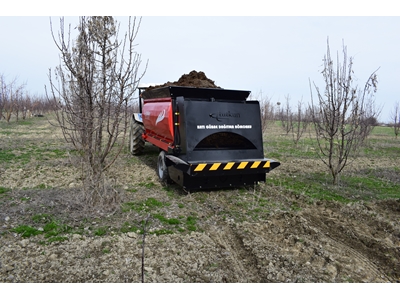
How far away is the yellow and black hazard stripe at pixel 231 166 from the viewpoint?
195 inches

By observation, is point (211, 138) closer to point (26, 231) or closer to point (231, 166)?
point (231, 166)

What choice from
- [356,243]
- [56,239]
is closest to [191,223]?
[56,239]

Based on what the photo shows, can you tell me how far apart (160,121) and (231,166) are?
5.97 ft

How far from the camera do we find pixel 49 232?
371cm

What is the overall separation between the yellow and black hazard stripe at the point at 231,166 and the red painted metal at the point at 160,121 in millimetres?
810

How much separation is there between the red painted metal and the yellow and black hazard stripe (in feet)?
2.66

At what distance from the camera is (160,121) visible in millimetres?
6023

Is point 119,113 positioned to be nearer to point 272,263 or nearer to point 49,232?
point 49,232

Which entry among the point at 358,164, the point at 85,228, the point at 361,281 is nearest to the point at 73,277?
the point at 85,228

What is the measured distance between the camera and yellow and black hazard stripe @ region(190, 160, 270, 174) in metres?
4.96

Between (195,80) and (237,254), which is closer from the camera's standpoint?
(237,254)

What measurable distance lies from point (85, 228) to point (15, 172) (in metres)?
3.97

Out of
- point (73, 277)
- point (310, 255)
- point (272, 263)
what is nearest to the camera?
point (73, 277)

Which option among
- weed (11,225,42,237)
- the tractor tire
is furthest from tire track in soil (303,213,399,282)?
the tractor tire
